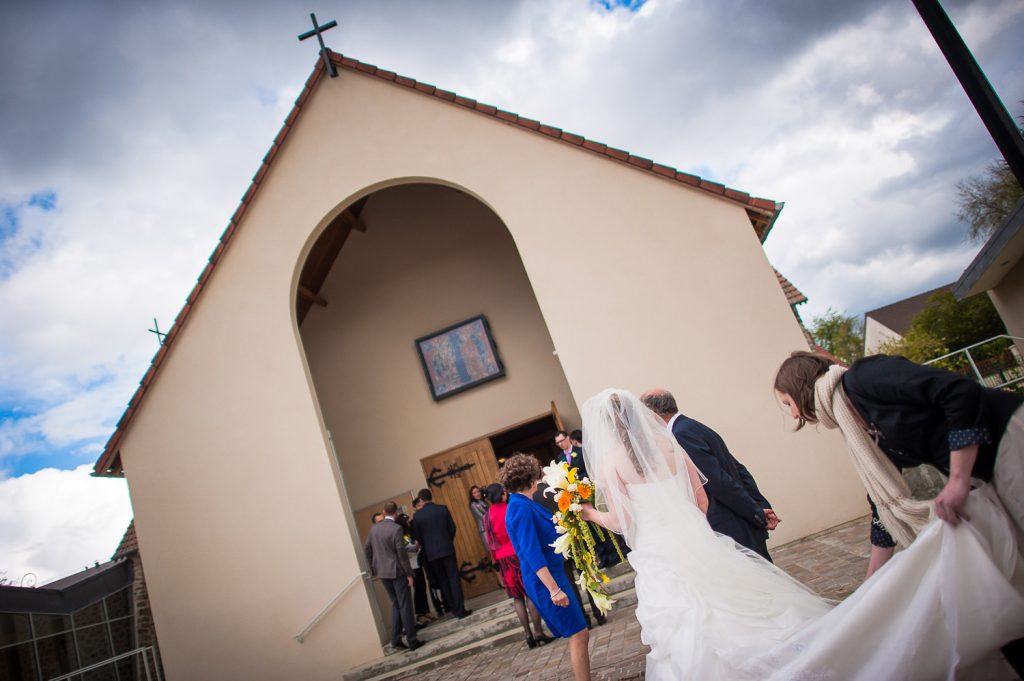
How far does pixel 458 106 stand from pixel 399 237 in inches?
136

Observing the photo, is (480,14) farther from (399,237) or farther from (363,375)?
(363,375)

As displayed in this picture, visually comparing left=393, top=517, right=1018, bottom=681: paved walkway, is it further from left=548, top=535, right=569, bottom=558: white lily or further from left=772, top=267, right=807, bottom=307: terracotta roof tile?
left=772, top=267, right=807, bottom=307: terracotta roof tile

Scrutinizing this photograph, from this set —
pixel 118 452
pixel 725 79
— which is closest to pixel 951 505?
pixel 725 79

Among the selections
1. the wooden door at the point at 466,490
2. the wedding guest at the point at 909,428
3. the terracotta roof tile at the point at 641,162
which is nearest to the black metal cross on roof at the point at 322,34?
the terracotta roof tile at the point at 641,162

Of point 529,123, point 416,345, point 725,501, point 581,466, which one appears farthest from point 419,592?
point 529,123

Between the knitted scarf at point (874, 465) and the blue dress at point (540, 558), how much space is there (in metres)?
1.98

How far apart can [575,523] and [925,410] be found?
2010mm

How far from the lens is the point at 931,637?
211 centimetres

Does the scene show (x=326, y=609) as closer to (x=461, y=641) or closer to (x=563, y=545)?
(x=461, y=641)

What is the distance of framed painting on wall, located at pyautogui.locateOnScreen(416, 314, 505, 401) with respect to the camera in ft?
36.3

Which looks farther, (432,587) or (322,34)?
(322,34)

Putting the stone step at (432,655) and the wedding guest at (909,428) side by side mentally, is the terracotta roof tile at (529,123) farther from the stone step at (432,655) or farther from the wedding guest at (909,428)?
the wedding guest at (909,428)

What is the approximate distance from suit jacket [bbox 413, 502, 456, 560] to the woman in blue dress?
388 centimetres

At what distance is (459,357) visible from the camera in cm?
1123
